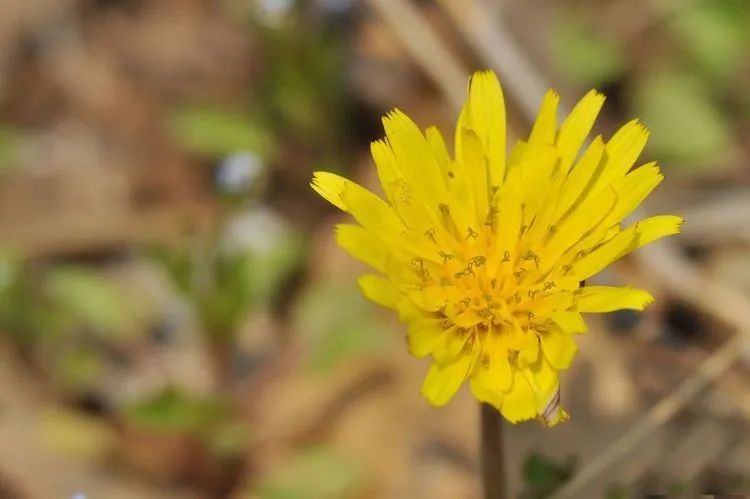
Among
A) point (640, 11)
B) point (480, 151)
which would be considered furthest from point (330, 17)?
point (480, 151)

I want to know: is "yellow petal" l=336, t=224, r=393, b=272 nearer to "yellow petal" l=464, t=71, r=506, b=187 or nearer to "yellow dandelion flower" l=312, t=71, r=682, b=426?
"yellow dandelion flower" l=312, t=71, r=682, b=426

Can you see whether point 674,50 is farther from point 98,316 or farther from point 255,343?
point 98,316

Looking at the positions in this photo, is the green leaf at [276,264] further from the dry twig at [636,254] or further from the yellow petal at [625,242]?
the yellow petal at [625,242]

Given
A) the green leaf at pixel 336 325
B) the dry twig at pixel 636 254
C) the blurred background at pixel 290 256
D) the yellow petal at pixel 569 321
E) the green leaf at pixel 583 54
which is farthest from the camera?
the green leaf at pixel 583 54

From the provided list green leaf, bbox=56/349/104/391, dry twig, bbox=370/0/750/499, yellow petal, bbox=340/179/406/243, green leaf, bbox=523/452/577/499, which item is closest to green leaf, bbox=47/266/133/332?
green leaf, bbox=56/349/104/391

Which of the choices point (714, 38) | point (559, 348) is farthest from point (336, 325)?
point (714, 38)

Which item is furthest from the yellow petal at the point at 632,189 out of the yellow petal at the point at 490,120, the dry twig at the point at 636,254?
the dry twig at the point at 636,254
